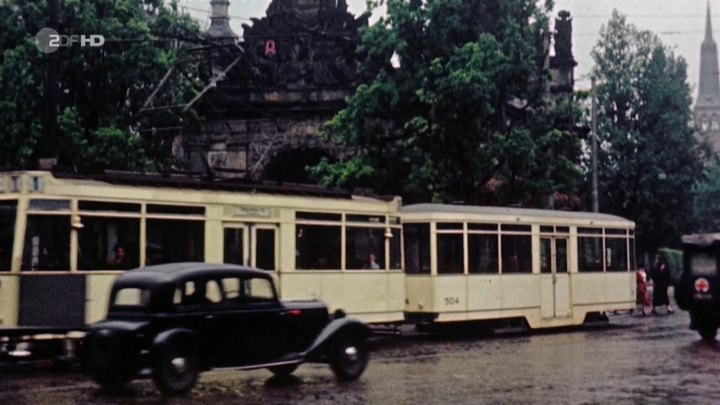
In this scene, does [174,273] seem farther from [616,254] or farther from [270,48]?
[270,48]

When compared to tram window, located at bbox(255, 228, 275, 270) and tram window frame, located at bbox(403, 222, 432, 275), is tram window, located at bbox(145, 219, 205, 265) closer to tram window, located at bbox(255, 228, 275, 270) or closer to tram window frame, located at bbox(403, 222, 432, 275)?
tram window, located at bbox(255, 228, 275, 270)

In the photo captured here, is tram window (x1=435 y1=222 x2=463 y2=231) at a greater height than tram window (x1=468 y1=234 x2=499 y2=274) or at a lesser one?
greater

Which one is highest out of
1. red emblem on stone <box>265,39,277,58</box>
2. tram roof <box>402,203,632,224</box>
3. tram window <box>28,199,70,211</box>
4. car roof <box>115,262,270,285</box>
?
red emblem on stone <box>265,39,277,58</box>

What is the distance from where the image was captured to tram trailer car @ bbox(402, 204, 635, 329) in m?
24.1

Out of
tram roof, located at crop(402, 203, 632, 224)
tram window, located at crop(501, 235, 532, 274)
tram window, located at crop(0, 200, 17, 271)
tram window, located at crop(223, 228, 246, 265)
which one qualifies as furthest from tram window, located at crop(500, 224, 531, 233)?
tram window, located at crop(0, 200, 17, 271)

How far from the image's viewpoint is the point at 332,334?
15.3m

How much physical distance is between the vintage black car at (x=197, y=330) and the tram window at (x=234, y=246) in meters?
4.51

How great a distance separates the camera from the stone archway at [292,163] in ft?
135

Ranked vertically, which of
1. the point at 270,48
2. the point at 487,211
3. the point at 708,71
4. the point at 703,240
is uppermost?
the point at 708,71

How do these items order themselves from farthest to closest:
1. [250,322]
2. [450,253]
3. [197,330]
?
[450,253], [250,322], [197,330]

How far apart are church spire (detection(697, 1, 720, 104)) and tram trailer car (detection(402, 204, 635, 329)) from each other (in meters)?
144

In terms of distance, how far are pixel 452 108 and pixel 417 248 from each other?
776 cm

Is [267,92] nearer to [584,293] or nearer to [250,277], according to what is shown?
[584,293]

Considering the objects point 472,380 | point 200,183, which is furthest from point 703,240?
point 200,183
